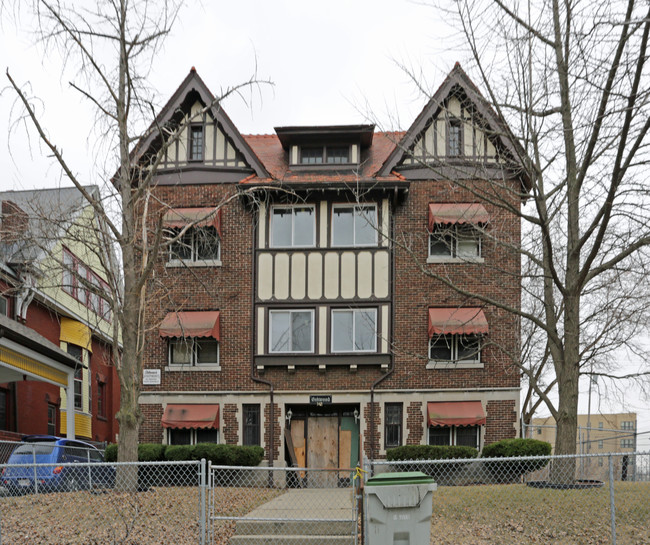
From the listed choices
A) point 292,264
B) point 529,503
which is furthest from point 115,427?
point 529,503

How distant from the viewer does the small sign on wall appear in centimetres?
2415

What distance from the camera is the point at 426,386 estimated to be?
23453 millimetres

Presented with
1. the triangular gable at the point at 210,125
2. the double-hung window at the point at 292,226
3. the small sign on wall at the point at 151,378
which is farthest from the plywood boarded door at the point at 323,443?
the triangular gable at the point at 210,125

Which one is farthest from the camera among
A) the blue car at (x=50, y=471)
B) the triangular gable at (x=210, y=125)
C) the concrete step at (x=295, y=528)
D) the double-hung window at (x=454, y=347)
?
the triangular gable at (x=210, y=125)

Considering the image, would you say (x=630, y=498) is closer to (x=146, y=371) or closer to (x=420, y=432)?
(x=420, y=432)

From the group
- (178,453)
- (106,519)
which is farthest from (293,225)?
(106,519)


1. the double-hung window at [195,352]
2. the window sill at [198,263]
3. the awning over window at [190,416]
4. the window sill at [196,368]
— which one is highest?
the window sill at [198,263]

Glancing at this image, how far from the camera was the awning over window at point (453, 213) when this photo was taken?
22.8 m

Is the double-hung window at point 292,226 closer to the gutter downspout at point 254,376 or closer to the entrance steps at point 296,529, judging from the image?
the gutter downspout at point 254,376

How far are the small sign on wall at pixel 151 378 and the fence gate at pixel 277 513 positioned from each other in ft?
12.5

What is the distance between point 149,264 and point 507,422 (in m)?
12.2

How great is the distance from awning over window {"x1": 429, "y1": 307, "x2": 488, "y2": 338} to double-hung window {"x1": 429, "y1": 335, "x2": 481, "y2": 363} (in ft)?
1.47

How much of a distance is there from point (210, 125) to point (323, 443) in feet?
33.9

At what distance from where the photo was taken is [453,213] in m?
23.4
